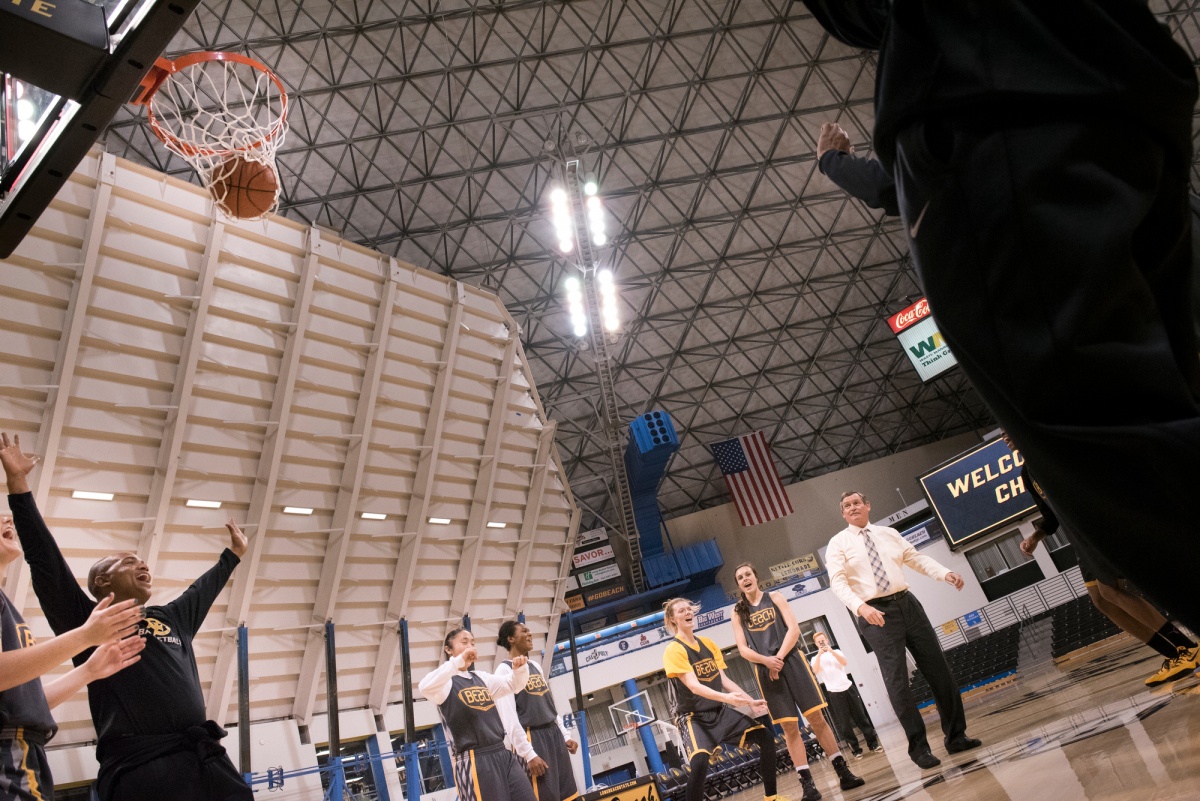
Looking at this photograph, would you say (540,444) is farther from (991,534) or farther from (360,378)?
(991,534)

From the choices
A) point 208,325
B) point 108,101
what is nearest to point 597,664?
point 208,325

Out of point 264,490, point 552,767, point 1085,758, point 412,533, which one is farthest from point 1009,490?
point 1085,758

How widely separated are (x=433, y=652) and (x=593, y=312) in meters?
8.97

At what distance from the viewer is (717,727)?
18.7 feet

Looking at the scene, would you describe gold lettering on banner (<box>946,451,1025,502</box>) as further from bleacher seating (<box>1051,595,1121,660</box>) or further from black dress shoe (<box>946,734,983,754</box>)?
black dress shoe (<box>946,734,983,754</box>)

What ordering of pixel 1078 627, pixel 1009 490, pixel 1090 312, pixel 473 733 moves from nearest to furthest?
pixel 1090 312, pixel 473 733, pixel 1078 627, pixel 1009 490

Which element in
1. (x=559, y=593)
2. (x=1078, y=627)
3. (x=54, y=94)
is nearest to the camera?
(x=54, y=94)

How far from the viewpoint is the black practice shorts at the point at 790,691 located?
18.8 feet

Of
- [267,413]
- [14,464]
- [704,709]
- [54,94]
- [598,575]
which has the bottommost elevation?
[704,709]

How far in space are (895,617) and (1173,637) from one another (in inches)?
60.3

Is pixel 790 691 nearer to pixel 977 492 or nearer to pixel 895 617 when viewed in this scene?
pixel 895 617

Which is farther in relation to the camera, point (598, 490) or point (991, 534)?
point (598, 490)

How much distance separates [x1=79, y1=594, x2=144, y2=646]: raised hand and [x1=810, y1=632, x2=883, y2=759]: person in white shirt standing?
6.31m

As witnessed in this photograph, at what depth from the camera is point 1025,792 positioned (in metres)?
2.31
